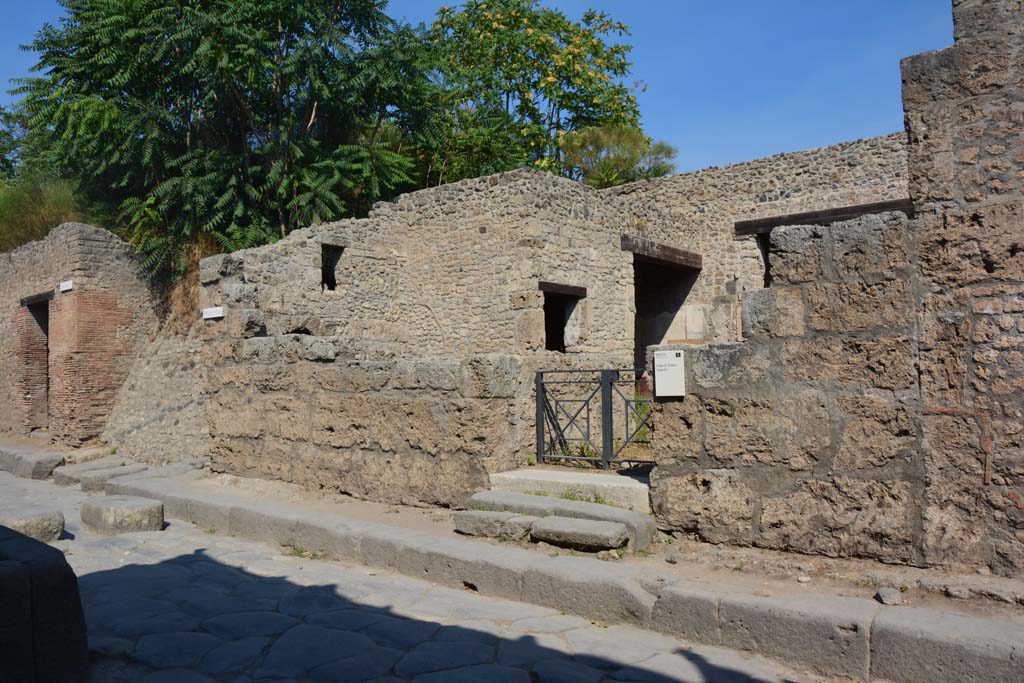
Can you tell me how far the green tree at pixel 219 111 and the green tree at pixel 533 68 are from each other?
7.81 meters

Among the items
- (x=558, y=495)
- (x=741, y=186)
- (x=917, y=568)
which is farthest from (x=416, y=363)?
(x=741, y=186)

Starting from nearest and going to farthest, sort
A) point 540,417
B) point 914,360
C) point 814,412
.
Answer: point 914,360 → point 814,412 → point 540,417

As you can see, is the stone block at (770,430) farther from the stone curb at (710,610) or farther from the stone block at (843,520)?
the stone curb at (710,610)

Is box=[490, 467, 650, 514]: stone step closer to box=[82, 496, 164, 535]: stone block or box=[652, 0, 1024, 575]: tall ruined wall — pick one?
box=[652, 0, 1024, 575]: tall ruined wall

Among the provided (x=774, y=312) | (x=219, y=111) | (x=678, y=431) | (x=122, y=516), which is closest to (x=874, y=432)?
(x=774, y=312)

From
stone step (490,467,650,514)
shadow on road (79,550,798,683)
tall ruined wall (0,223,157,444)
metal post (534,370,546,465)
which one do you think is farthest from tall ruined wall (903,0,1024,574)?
tall ruined wall (0,223,157,444)

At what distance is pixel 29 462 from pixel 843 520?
11.8m

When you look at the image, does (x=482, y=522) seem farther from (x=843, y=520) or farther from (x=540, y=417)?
(x=843, y=520)

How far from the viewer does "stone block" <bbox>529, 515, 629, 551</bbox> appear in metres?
4.86

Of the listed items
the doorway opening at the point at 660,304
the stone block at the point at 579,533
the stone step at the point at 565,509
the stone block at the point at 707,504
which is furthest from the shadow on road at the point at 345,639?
the doorway opening at the point at 660,304

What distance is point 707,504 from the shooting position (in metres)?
4.85

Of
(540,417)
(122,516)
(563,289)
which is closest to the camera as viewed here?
(122,516)

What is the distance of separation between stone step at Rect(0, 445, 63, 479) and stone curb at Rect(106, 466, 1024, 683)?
764cm

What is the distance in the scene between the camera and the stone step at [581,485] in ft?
17.6
